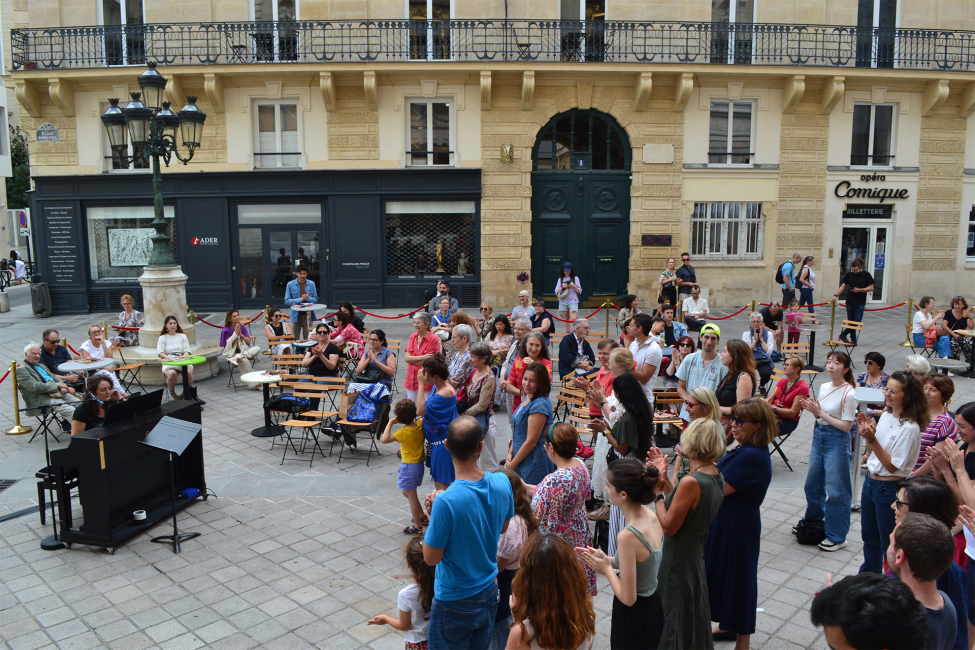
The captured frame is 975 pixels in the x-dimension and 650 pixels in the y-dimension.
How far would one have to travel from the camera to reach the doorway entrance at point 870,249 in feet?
71.2

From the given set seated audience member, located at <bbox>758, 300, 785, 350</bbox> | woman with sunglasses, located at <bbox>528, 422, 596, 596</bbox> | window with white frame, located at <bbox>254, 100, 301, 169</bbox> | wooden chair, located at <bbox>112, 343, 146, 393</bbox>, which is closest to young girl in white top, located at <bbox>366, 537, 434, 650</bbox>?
woman with sunglasses, located at <bbox>528, 422, 596, 596</bbox>

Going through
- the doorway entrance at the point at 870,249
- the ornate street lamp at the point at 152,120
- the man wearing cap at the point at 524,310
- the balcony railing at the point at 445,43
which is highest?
the balcony railing at the point at 445,43

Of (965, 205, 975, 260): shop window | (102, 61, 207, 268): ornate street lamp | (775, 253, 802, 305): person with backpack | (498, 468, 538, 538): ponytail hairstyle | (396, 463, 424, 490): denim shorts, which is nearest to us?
(498, 468, 538, 538): ponytail hairstyle

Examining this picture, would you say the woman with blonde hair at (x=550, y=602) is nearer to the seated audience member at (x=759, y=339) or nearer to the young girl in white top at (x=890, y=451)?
the young girl in white top at (x=890, y=451)

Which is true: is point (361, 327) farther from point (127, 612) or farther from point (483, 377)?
point (127, 612)

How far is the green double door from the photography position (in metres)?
21.2

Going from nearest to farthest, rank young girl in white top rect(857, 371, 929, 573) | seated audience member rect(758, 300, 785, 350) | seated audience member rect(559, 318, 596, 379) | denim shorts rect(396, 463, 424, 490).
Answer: young girl in white top rect(857, 371, 929, 573)
denim shorts rect(396, 463, 424, 490)
seated audience member rect(559, 318, 596, 379)
seated audience member rect(758, 300, 785, 350)

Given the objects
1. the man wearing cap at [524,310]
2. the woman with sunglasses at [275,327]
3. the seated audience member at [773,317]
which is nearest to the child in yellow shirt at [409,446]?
the man wearing cap at [524,310]

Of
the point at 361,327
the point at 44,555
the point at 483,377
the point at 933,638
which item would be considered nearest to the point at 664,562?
the point at 933,638

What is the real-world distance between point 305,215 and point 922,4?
18397 mm

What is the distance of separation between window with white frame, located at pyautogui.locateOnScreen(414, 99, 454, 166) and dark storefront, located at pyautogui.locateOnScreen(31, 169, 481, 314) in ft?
2.14

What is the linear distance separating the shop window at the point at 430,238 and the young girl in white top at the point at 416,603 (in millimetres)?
17340

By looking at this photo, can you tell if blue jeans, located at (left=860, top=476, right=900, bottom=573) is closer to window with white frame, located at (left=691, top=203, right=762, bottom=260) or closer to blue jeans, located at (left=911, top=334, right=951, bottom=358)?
blue jeans, located at (left=911, top=334, right=951, bottom=358)

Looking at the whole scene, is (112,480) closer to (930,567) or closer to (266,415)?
(266,415)
